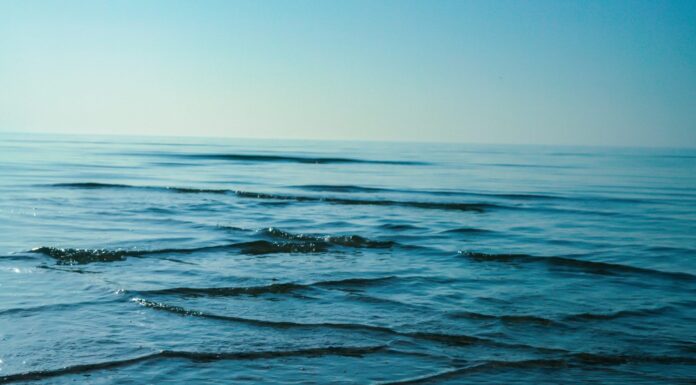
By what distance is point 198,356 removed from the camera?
6.33 m

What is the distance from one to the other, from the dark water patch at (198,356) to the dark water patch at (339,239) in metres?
7.27

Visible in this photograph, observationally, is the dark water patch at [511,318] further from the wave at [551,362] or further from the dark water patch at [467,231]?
the dark water patch at [467,231]

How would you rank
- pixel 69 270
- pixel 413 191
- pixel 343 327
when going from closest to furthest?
pixel 343 327, pixel 69 270, pixel 413 191

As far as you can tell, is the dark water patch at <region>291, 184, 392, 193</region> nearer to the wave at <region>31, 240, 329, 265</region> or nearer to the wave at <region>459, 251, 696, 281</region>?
the wave at <region>31, 240, 329, 265</region>

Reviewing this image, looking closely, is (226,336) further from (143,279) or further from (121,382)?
(143,279)

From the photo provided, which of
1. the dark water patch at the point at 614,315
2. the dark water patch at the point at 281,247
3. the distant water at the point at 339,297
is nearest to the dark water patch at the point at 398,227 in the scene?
the distant water at the point at 339,297

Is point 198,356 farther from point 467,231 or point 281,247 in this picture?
point 467,231

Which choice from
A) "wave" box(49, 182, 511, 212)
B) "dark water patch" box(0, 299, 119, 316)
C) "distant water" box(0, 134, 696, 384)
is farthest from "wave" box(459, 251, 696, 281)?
"wave" box(49, 182, 511, 212)

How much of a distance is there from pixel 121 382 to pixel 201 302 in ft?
9.76

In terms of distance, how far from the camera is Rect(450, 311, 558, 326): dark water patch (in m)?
7.97

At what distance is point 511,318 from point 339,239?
22.5 feet

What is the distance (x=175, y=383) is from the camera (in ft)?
18.4

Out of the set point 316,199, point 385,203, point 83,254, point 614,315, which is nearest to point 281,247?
point 83,254

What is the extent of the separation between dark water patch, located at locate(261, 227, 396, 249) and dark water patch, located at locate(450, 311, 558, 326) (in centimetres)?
579
